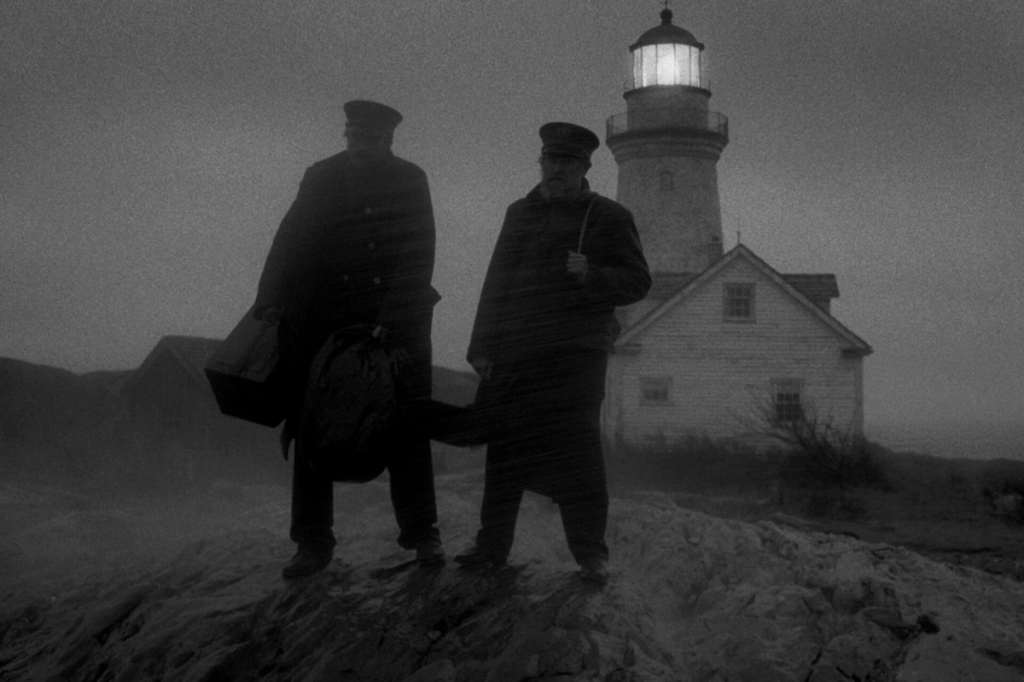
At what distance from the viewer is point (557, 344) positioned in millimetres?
5660

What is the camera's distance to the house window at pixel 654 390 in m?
23.8

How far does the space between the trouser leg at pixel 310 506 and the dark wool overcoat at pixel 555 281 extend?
1144 millimetres

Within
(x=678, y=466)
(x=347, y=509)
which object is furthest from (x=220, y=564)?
(x=678, y=466)

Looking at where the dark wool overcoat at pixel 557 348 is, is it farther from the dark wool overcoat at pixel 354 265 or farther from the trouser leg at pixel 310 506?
the trouser leg at pixel 310 506

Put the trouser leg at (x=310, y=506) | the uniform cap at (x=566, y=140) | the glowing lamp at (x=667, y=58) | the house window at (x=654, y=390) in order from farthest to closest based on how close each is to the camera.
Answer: the glowing lamp at (x=667, y=58)
the house window at (x=654, y=390)
the trouser leg at (x=310, y=506)
the uniform cap at (x=566, y=140)

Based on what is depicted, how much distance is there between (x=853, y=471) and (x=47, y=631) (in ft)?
44.7

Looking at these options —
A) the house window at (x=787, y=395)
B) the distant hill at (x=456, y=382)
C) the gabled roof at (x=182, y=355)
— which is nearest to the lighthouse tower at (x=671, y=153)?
the house window at (x=787, y=395)

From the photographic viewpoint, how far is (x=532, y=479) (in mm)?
5676

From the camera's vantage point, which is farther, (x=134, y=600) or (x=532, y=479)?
(x=134, y=600)

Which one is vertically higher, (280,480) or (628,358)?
(628,358)

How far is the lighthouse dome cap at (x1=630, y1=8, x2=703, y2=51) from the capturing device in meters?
28.7

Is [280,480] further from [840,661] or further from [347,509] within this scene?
[840,661]

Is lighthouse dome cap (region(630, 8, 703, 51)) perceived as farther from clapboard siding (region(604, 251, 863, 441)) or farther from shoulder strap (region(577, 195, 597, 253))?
shoulder strap (region(577, 195, 597, 253))

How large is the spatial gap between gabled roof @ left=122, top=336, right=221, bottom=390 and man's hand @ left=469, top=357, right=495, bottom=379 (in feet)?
47.5
